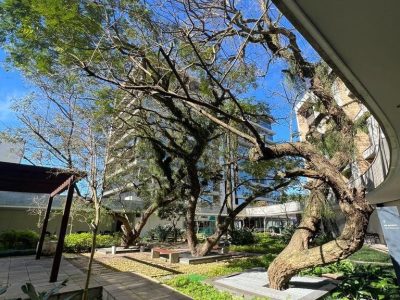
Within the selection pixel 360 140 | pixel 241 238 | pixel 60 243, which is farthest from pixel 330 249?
pixel 241 238

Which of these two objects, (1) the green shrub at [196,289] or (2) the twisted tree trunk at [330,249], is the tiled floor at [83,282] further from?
(2) the twisted tree trunk at [330,249]

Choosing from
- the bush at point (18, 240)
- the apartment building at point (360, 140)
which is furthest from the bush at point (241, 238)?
the bush at point (18, 240)

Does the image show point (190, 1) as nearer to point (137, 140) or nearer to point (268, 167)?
point (137, 140)

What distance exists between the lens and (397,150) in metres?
3.52

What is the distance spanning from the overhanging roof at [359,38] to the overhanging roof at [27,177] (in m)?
10.2

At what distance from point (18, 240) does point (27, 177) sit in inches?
249

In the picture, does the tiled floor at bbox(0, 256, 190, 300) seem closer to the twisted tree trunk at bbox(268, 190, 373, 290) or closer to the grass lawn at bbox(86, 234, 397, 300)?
the grass lawn at bbox(86, 234, 397, 300)

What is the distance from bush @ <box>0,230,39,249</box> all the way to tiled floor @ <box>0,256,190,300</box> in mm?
5104

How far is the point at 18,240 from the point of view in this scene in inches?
601

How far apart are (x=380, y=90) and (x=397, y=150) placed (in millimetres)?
1707

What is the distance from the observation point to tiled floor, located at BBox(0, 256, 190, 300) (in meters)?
6.27

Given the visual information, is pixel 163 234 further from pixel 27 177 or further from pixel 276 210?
pixel 276 210

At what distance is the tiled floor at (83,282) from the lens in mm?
6265

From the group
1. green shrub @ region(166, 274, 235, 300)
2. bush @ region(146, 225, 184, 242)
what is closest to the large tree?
green shrub @ region(166, 274, 235, 300)
